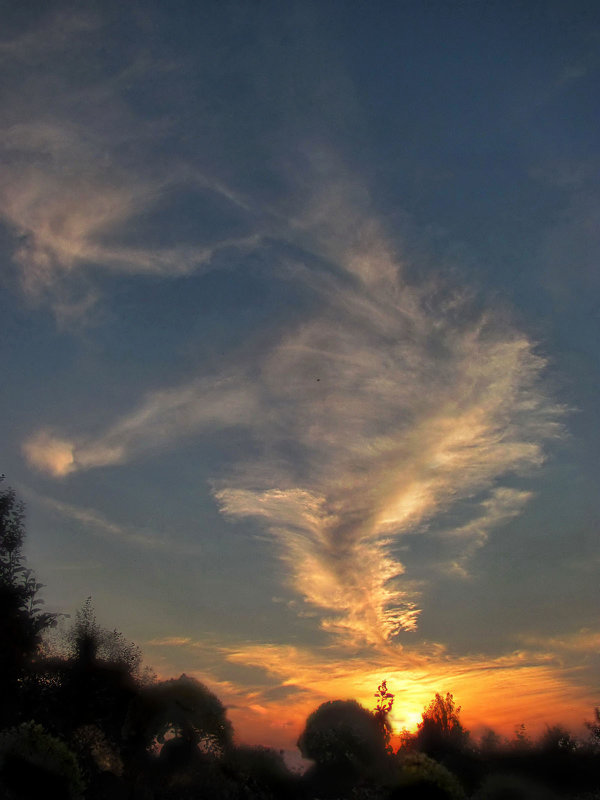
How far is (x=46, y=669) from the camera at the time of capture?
70625 mm

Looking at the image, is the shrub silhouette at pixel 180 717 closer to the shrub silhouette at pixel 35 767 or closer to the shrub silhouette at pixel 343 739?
the shrub silhouette at pixel 343 739

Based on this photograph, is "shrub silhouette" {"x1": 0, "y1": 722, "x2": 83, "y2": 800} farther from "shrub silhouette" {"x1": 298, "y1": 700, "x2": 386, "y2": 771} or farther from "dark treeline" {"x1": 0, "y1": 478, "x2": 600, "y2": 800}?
"shrub silhouette" {"x1": 298, "y1": 700, "x2": 386, "y2": 771}

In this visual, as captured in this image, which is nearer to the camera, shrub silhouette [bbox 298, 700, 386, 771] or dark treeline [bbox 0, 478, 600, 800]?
dark treeline [bbox 0, 478, 600, 800]

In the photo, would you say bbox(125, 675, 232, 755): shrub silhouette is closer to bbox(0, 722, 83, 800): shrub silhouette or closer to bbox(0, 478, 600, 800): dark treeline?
bbox(0, 478, 600, 800): dark treeline

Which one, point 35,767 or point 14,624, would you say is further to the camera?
point 14,624

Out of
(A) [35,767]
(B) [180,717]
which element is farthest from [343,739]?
(A) [35,767]

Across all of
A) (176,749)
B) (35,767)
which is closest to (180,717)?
(176,749)

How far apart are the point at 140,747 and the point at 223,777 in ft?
61.5

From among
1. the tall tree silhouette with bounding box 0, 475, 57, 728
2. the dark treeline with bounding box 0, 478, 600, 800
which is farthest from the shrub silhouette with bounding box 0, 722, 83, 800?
the tall tree silhouette with bounding box 0, 475, 57, 728

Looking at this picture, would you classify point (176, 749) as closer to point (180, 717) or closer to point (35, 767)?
point (180, 717)

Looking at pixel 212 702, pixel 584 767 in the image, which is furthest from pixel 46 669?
pixel 584 767

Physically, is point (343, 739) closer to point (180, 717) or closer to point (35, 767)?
point (180, 717)

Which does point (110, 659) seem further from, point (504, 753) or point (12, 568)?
point (504, 753)

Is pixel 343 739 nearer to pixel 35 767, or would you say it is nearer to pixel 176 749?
pixel 176 749
